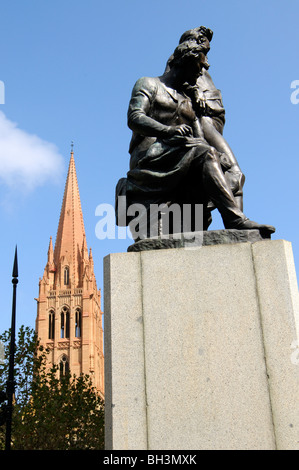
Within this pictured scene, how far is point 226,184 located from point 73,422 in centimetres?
2013

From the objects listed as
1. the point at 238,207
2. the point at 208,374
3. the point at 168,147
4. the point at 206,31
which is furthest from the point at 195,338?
the point at 206,31

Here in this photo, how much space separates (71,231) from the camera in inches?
3952

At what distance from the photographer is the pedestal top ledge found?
15.2 feet

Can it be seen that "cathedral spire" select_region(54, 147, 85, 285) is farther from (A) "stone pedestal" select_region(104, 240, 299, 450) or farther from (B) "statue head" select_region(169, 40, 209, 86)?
(A) "stone pedestal" select_region(104, 240, 299, 450)

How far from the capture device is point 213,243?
15.3 ft

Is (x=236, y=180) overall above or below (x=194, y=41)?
below

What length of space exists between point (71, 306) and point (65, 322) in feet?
9.91

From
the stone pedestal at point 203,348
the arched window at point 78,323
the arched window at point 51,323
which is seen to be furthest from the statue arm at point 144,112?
the arched window at point 51,323

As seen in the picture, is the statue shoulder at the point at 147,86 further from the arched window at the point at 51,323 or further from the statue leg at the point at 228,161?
the arched window at the point at 51,323

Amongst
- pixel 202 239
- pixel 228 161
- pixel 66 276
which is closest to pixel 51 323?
pixel 66 276

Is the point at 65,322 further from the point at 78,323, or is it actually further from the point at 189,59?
the point at 189,59

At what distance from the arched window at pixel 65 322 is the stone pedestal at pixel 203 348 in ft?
296
